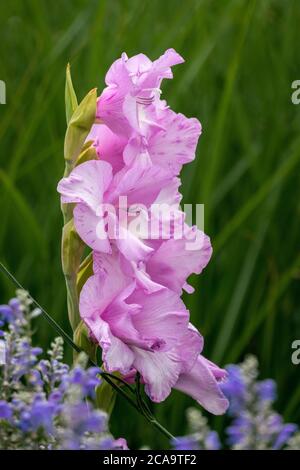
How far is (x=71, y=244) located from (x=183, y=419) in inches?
35.8

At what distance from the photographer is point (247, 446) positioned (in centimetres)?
70

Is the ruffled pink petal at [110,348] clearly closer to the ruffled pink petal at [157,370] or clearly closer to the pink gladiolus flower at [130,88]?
the ruffled pink petal at [157,370]

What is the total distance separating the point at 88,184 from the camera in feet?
2.77

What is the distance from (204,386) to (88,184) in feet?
0.71

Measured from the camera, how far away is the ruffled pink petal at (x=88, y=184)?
827 mm

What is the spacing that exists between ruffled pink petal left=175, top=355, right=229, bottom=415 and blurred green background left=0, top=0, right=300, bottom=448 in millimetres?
763

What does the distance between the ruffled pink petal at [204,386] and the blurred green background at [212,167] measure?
2.50 feet

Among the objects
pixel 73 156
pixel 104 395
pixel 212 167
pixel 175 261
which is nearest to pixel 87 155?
pixel 73 156

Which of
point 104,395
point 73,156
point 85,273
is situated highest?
point 73,156

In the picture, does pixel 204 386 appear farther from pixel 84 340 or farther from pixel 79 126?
pixel 79 126

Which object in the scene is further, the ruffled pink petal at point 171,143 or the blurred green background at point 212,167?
the blurred green background at point 212,167

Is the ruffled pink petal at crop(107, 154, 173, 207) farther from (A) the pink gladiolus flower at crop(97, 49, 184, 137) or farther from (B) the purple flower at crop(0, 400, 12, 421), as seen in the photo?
(B) the purple flower at crop(0, 400, 12, 421)

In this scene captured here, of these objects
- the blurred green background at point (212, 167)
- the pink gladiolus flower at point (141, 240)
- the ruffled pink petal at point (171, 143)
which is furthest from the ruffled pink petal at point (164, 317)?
the blurred green background at point (212, 167)
